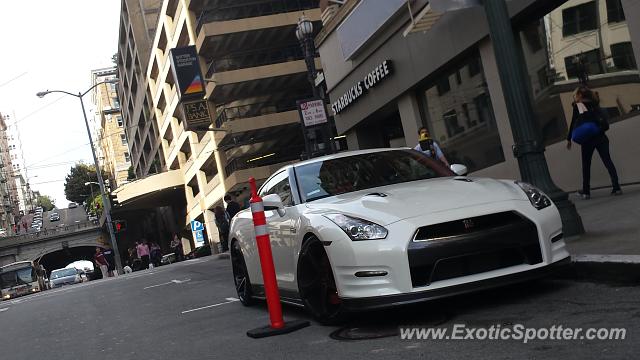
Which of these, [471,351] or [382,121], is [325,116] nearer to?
[382,121]

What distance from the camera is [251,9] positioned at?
38.7 metres

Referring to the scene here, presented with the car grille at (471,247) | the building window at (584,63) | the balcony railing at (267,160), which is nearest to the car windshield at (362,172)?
the car grille at (471,247)

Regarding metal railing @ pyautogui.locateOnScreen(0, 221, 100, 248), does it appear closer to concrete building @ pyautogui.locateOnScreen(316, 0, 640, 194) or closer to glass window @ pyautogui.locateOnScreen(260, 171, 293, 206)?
concrete building @ pyautogui.locateOnScreen(316, 0, 640, 194)

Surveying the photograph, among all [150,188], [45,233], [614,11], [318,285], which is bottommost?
[318,285]

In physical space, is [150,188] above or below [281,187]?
above

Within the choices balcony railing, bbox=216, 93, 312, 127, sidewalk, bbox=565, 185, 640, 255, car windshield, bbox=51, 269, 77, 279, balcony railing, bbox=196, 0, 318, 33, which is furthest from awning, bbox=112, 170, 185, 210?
sidewalk, bbox=565, 185, 640, 255

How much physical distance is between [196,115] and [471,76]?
27.9 metres

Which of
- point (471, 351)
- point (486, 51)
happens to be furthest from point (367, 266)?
point (486, 51)

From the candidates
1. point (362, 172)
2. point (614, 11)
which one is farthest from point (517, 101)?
point (614, 11)

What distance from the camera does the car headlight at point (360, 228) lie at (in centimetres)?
455

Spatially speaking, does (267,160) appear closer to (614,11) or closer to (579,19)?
(579,19)

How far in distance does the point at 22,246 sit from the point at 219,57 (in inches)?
2148

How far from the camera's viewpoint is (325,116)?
1576 cm

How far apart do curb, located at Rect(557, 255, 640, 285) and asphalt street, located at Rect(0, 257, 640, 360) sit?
0.11 metres
